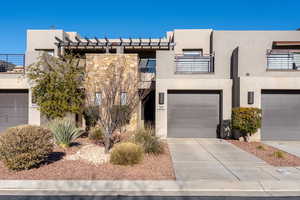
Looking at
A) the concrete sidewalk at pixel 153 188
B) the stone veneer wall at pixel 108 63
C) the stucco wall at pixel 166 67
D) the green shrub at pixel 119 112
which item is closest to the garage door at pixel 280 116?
the stucco wall at pixel 166 67

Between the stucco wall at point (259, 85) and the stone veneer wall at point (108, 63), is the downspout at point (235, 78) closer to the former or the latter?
the stucco wall at point (259, 85)

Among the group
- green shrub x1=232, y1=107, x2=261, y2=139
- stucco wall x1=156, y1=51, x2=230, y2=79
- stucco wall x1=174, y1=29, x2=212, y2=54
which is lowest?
green shrub x1=232, y1=107, x2=261, y2=139

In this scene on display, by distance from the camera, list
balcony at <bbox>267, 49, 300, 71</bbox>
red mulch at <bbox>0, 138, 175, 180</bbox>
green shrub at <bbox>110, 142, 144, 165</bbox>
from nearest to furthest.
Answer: red mulch at <bbox>0, 138, 175, 180</bbox>
green shrub at <bbox>110, 142, 144, 165</bbox>
balcony at <bbox>267, 49, 300, 71</bbox>

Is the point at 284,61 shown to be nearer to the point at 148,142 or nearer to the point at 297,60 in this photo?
the point at 297,60

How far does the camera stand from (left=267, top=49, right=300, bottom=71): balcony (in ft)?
40.9

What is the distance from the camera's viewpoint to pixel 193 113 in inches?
499

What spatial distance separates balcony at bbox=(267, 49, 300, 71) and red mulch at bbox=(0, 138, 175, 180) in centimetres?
940

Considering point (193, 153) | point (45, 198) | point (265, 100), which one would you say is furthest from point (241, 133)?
point (45, 198)

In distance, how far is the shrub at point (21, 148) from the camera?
19.7 feet

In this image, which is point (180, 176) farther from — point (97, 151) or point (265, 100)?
point (265, 100)

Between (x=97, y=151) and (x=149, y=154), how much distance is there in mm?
2069

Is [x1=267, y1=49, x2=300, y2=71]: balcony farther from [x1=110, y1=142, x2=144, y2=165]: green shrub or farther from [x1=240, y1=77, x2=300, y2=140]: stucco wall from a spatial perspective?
[x1=110, y1=142, x2=144, y2=165]: green shrub

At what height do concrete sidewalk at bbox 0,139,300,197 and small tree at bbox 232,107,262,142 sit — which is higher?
small tree at bbox 232,107,262,142

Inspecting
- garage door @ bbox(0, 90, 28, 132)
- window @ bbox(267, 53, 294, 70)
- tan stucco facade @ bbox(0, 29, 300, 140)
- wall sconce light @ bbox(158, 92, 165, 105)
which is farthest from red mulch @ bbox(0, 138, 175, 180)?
window @ bbox(267, 53, 294, 70)
